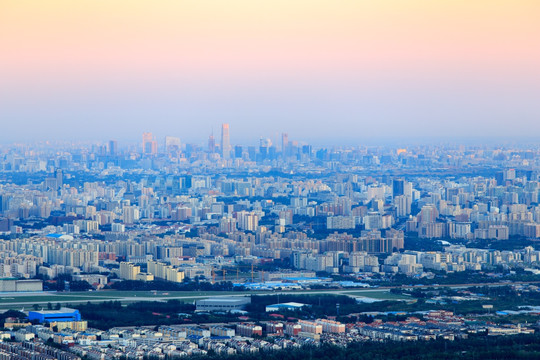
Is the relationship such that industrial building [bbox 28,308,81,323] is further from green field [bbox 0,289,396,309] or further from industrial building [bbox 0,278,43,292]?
industrial building [bbox 0,278,43,292]

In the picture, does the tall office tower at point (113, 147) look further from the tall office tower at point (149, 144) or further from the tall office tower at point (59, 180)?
the tall office tower at point (59, 180)

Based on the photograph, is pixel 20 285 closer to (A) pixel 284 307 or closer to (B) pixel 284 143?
(A) pixel 284 307

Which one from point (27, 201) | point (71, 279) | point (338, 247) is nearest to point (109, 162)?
point (27, 201)

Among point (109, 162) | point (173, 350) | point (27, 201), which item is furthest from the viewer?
point (109, 162)

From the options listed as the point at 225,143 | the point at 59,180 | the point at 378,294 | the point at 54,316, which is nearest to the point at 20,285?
the point at 54,316

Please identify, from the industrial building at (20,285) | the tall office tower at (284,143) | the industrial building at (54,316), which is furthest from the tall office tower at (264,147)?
the industrial building at (54,316)

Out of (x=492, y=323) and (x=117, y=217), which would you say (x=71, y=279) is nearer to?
(x=492, y=323)
